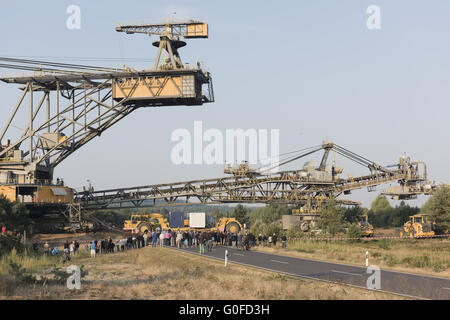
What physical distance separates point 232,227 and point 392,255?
21.3 metres

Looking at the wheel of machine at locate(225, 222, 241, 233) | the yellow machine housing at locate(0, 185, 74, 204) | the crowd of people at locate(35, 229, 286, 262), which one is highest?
the yellow machine housing at locate(0, 185, 74, 204)

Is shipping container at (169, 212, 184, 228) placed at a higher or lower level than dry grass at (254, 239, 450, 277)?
higher

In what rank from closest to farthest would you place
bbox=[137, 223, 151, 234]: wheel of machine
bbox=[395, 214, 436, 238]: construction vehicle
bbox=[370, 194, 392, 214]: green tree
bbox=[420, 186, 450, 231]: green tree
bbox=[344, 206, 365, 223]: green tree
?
bbox=[395, 214, 436, 238]: construction vehicle, bbox=[420, 186, 450, 231]: green tree, bbox=[137, 223, 151, 234]: wheel of machine, bbox=[344, 206, 365, 223]: green tree, bbox=[370, 194, 392, 214]: green tree

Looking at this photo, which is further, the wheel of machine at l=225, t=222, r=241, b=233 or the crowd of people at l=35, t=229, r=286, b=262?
the wheel of machine at l=225, t=222, r=241, b=233

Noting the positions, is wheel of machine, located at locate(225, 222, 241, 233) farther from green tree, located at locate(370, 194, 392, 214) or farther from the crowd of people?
green tree, located at locate(370, 194, 392, 214)

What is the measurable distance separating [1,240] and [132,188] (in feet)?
107

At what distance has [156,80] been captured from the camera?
5784cm

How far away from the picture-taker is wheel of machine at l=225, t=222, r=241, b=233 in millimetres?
48697

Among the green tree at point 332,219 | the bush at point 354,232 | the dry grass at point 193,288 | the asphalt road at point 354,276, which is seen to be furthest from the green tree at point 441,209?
the dry grass at point 193,288

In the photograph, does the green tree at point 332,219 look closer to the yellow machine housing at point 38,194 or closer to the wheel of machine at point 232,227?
the wheel of machine at point 232,227

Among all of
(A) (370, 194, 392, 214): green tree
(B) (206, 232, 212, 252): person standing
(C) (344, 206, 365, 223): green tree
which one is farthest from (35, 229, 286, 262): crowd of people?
(A) (370, 194, 392, 214): green tree

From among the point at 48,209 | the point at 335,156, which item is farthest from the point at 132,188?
the point at 335,156

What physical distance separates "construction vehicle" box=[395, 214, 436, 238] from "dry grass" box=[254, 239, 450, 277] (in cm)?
546

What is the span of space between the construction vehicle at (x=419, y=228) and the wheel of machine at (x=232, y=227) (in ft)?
58.2
